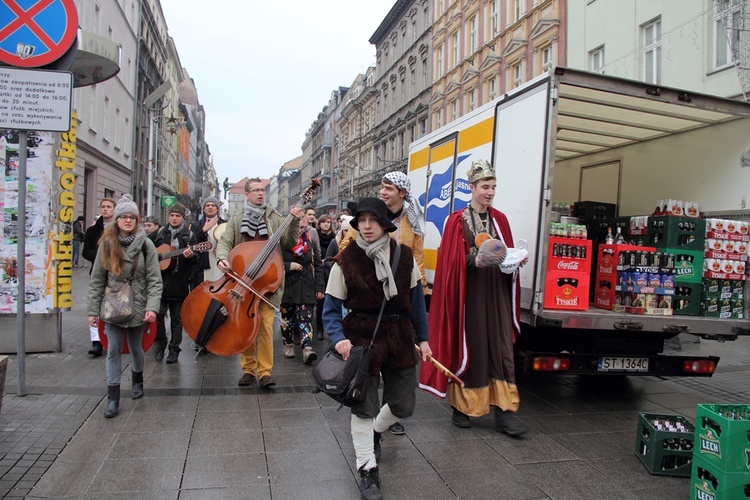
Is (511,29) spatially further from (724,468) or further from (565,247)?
(724,468)

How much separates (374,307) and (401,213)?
131 cm

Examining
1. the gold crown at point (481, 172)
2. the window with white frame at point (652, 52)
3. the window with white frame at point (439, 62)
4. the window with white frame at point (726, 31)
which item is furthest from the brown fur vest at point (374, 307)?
the window with white frame at point (439, 62)

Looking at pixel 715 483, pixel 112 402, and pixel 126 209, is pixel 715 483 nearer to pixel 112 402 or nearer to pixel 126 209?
pixel 112 402

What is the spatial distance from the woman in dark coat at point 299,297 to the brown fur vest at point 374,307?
358cm

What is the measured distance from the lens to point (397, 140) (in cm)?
4362

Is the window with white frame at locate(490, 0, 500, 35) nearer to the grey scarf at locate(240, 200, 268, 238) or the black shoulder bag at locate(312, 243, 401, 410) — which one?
the grey scarf at locate(240, 200, 268, 238)

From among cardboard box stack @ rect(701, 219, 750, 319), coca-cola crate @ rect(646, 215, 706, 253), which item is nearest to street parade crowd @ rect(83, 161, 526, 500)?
coca-cola crate @ rect(646, 215, 706, 253)

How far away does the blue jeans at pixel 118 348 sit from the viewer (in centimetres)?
475

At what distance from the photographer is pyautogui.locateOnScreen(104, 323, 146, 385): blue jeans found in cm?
475

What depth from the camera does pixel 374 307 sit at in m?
3.36

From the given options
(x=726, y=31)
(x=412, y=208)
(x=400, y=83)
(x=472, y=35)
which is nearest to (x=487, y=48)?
(x=472, y=35)

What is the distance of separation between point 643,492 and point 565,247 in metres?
2.01

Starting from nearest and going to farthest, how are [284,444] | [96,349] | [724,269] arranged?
[284,444] → [724,269] → [96,349]

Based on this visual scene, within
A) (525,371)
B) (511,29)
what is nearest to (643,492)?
(525,371)
